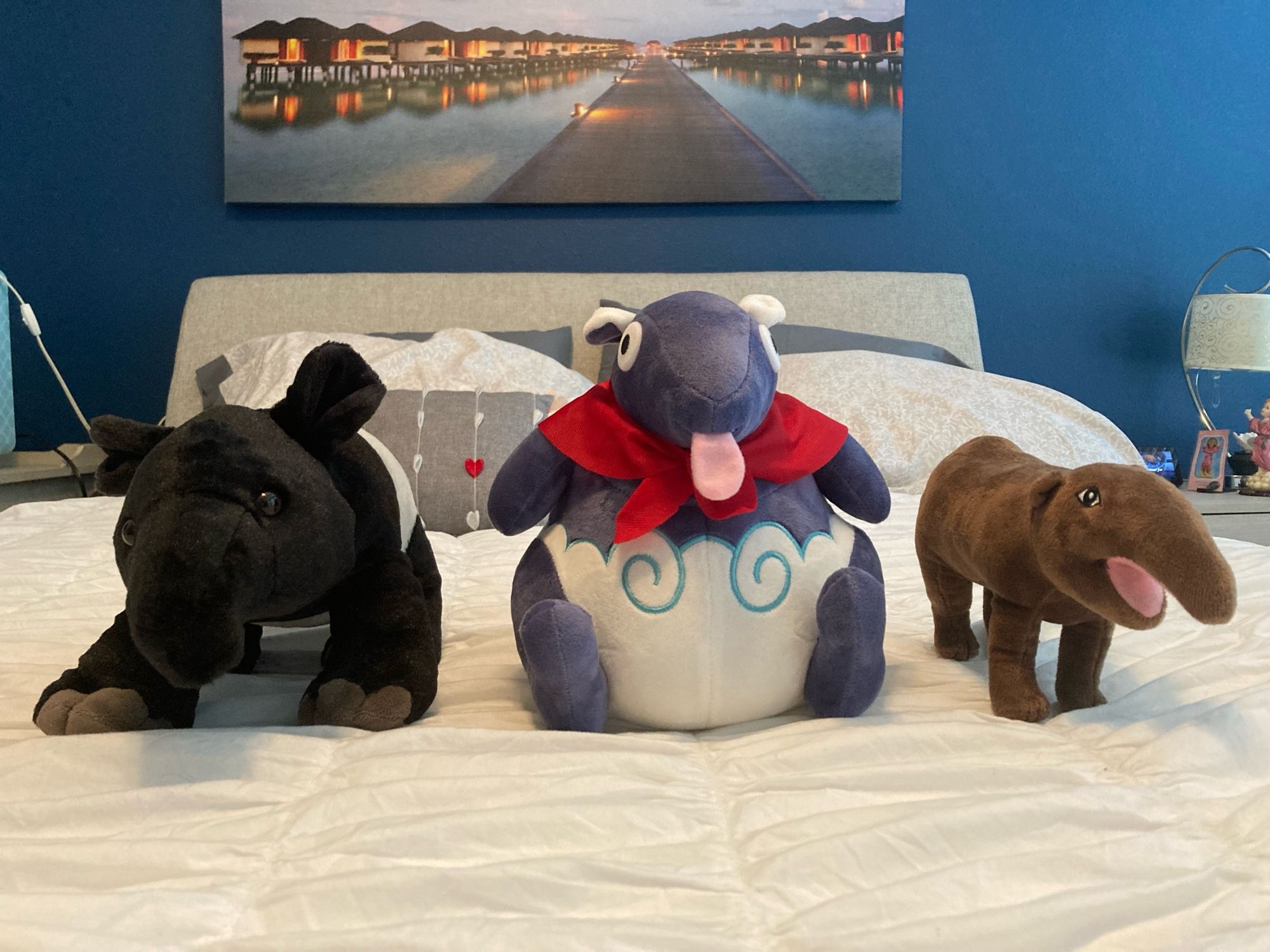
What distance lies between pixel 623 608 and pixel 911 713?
25 cm

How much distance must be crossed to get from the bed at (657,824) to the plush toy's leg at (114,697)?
0.03 meters

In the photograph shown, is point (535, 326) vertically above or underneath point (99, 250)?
underneath

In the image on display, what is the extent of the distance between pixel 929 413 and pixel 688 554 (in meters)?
1.25

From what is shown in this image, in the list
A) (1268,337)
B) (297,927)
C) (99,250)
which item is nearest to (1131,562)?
(297,927)

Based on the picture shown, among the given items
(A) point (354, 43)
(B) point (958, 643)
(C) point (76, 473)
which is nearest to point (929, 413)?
(B) point (958, 643)

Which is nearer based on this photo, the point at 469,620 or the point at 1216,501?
the point at 469,620

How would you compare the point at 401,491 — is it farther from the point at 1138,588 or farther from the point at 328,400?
the point at 1138,588

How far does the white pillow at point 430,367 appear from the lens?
6.04 ft

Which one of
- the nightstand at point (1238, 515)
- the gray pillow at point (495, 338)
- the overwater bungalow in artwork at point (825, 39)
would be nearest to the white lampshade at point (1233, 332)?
the nightstand at point (1238, 515)

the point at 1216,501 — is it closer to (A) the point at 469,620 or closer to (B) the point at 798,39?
(B) the point at 798,39

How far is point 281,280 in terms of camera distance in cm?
247

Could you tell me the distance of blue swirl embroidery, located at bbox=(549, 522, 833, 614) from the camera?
0.72 metres

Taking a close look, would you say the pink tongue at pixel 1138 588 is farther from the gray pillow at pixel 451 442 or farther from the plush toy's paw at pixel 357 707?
the gray pillow at pixel 451 442

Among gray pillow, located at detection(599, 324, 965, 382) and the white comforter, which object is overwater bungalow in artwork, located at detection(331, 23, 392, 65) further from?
the white comforter
